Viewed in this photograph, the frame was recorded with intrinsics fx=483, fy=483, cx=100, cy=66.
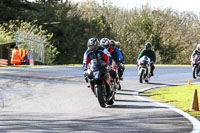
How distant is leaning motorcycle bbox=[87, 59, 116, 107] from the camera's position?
38.8ft

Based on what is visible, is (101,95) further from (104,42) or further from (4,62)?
(4,62)

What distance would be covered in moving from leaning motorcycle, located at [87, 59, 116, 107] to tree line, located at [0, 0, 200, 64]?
43834mm

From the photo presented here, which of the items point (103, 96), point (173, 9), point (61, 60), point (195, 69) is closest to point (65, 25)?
point (61, 60)

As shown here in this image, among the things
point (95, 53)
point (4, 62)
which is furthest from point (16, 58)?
point (95, 53)

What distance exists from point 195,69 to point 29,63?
49.0ft

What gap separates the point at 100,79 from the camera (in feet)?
39.2

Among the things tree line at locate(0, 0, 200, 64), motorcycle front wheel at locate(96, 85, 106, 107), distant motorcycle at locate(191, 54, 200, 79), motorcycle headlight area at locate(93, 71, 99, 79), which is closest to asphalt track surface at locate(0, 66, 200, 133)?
motorcycle front wheel at locate(96, 85, 106, 107)

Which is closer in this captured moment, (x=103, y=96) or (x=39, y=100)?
(x=103, y=96)

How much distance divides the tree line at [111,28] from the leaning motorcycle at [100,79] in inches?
1726

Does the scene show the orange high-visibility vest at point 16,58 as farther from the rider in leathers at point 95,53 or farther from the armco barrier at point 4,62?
the rider in leathers at point 95,53

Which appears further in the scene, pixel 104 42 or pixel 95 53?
pixel 104 42

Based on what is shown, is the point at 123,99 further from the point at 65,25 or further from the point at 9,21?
the point at 65,25

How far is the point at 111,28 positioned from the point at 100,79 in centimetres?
5528

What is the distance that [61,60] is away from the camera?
61.1m
